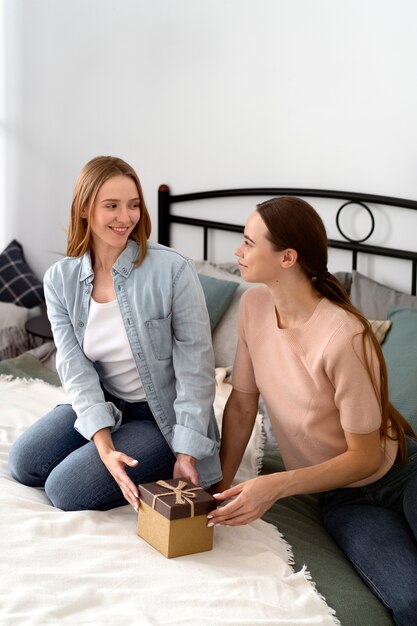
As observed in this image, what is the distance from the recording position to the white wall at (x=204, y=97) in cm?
262

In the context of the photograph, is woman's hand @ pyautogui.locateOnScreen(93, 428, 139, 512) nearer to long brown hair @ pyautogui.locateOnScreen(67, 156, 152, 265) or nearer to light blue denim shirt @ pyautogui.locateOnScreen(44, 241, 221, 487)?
light blue denim shirt @ pyautogui.locateOnScreen(44, 241, 221, 487)

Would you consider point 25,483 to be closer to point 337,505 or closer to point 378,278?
point 337,505

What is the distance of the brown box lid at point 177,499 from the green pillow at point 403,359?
0.71 meters

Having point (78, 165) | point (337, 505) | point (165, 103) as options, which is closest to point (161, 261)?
point (337, 505)

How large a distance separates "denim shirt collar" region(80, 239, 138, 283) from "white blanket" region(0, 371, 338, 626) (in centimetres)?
52

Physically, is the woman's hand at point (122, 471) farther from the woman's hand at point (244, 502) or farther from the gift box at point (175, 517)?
the woman's hand at point (244, 502)

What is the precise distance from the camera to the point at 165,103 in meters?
3.35

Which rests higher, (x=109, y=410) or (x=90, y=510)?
(x=109, y=410)

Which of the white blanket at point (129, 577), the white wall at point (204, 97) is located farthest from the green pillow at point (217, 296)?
the white blanket at point (129, 577)

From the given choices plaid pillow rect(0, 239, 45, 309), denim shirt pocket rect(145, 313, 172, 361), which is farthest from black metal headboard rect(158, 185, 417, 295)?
denim shirt pocket rect(145, 313, 172, 361)

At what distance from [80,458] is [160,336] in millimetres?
322

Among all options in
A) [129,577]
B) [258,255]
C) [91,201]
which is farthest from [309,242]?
[129,577]

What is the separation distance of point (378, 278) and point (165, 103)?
120 centimetres

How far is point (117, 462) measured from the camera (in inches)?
68.3
